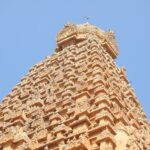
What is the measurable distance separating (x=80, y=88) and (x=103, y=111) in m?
2.93

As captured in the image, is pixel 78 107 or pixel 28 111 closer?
pixel 78 107

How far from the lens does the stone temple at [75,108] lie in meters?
15.0

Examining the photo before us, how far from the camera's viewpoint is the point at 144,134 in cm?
1800

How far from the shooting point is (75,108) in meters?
16.6

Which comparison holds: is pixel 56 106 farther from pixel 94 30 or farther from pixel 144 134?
pixel 94 30

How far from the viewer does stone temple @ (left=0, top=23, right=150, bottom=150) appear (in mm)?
14992

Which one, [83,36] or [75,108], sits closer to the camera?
[75,108]

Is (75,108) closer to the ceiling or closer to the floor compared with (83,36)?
closer to the floor

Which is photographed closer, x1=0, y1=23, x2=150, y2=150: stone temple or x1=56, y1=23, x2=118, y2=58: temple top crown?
x1=0, y1=23, x2=150, y2=150: stone temple

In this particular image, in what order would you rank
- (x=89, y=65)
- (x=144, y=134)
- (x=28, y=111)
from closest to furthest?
(x=144, y=134)
(x=28, y=111)
(x=89, y=65)

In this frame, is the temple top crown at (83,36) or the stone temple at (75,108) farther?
the temple top crown at (83,36)

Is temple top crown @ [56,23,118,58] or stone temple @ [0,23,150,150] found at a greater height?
temple top crown @ [56,23,118,58]

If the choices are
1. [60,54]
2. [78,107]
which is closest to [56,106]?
[78,107]

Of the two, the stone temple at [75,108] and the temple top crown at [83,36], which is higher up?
the temple top crown at [83,36]
